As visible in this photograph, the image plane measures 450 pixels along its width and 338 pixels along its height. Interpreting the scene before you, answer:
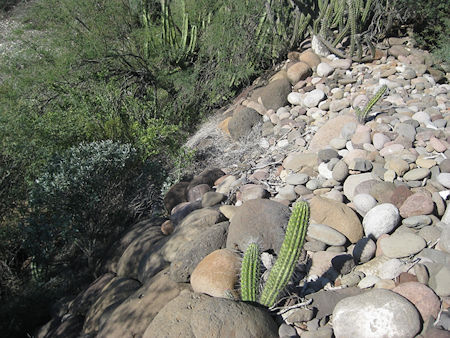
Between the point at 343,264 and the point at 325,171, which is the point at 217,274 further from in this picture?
the point at 325,171

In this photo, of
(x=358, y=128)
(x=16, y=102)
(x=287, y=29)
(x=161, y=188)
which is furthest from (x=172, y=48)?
(x=358, y=128)

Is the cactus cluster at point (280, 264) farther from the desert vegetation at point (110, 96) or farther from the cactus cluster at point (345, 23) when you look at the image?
the cactus cluster at point (345, 23)

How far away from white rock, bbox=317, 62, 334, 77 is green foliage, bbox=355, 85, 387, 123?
1698 mm

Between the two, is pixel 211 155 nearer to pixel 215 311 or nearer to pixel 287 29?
pixel 287 29

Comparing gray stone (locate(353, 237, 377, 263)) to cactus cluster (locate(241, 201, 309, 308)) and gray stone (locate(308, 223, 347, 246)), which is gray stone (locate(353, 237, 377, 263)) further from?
cactus cluster (locate(241, 201, 309, 308))

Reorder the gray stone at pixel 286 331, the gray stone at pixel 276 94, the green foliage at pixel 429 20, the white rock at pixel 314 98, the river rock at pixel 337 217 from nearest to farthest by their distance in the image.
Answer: the gray stone at pixel 286 331, the river rock at pixel 337 217, the white rock at pixel 314 98, the gray stone at pixel 276 94, the green foliage at pixel 429 20

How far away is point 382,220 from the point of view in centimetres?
348

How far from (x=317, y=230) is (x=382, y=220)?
1.81ft

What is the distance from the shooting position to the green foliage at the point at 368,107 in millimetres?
4797

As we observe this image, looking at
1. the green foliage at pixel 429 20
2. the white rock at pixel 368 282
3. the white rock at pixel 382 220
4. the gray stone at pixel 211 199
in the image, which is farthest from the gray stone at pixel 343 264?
the green foliage at pixel 429 20

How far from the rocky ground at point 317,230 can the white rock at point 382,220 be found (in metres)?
0.01

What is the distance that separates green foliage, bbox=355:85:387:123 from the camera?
4.80m

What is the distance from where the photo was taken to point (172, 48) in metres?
8.42

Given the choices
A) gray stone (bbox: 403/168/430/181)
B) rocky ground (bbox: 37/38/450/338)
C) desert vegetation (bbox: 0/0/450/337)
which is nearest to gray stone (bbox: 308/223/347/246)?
rocky ground (bbox: 37/38/450/338)
